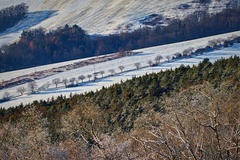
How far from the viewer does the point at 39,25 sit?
119 metres

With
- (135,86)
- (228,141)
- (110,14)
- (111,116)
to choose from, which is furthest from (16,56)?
(228,141)

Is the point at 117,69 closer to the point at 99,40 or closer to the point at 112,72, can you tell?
the point at 112,72

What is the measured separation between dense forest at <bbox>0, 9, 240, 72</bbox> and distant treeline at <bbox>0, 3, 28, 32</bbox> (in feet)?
117

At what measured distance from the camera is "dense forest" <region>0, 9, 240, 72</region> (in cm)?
8175

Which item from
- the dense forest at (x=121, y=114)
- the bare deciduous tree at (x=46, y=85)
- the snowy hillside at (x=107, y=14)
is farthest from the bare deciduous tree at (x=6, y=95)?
the snowy hillside at (x=107, y=14)

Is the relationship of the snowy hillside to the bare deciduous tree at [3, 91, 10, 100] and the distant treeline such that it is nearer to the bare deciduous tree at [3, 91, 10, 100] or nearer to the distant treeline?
the distant treeline

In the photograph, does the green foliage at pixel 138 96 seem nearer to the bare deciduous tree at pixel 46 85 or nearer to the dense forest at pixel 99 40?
the bare deciduous tree at pixel 46 85

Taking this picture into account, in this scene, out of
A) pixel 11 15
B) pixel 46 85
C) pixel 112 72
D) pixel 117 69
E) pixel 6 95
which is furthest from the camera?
pixel 11 15

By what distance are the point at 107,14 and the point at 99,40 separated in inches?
980

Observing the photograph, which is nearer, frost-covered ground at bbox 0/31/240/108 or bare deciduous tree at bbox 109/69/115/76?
frost-covered ground at bbox 0/31/240/108

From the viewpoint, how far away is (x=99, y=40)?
89500 mm

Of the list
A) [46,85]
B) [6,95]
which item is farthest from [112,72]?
[6,95]

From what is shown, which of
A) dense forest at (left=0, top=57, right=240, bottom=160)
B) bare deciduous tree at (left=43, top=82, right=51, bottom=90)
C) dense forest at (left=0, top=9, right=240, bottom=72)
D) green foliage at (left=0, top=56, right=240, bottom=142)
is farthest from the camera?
dense forest at (left=0, top=9, right=240, bottom=72)

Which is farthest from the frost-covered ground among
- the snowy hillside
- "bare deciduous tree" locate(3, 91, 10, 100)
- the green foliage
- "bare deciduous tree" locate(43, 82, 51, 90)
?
the snowy hillside
